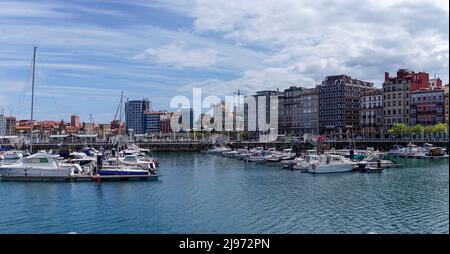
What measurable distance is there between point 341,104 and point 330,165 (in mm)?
28371

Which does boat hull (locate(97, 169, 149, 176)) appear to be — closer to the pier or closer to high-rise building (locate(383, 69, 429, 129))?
the pier

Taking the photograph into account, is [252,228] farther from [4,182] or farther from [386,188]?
[4,182]

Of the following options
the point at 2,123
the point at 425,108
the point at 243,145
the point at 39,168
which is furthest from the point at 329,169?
the point at 243,145

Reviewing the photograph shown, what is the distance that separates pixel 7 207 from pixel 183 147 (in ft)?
114

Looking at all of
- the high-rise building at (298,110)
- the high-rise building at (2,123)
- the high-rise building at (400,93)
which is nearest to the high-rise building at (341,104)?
the high-rise building at (298,110)

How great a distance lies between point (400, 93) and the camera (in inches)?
1575

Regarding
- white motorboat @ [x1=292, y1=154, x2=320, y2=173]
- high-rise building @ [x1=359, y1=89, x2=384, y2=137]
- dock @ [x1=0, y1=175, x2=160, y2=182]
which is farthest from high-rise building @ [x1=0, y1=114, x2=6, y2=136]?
high-rise building @ [x1=359, y1=89, x2=384, y2=137]

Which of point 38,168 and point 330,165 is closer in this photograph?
point 38,168

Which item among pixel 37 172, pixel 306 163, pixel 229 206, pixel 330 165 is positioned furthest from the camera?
pixel 306 163

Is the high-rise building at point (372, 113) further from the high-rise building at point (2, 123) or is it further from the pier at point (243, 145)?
the high-rise building at point (2, 123)

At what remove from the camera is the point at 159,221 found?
28.3 feet

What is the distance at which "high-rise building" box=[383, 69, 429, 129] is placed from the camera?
127ft

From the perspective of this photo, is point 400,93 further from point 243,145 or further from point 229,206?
point 229,206
